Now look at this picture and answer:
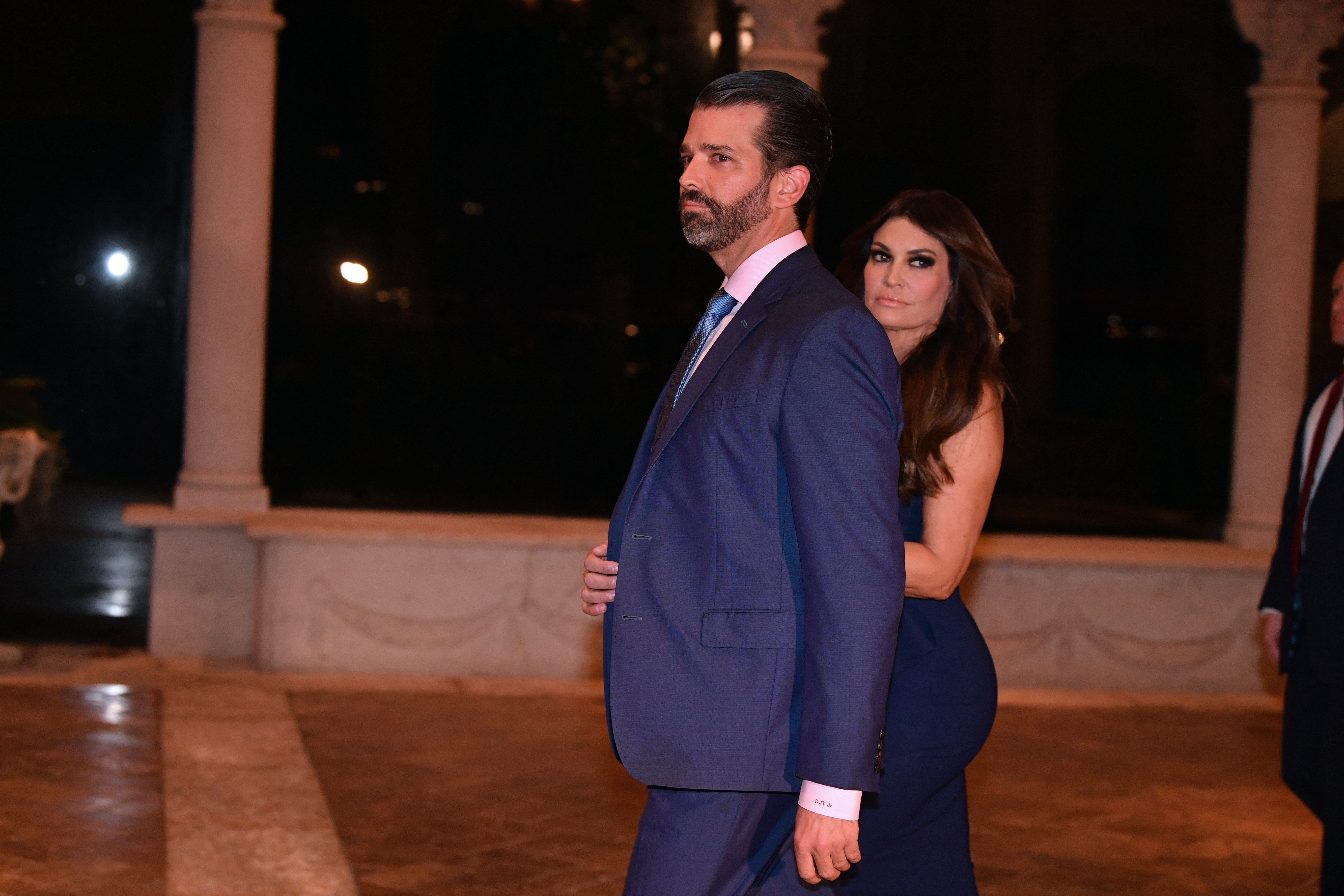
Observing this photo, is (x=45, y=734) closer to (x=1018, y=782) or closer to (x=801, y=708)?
(x=1018, y=782)

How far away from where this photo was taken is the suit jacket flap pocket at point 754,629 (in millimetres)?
1939

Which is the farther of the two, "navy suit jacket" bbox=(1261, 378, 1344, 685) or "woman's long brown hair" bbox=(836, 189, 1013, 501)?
"navy suit jacket" bbox=(1261, 378, 1344, 685)

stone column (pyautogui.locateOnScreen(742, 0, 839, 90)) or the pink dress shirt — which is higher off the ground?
stone column (pyautogui.locateOnScreen(742, 0, 839, 90))

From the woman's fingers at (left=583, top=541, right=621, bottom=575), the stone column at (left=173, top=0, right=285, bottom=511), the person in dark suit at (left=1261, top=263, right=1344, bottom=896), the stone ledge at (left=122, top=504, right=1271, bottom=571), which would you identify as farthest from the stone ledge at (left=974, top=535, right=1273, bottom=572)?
the woman's fingers at (left=583, top=541, right=621, bottom=575)

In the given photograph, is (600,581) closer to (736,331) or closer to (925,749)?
(736,331)

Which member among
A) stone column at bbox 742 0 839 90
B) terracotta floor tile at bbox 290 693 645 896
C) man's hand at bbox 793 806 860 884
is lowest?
terracotta floor tile at bbox 290 693 645 896

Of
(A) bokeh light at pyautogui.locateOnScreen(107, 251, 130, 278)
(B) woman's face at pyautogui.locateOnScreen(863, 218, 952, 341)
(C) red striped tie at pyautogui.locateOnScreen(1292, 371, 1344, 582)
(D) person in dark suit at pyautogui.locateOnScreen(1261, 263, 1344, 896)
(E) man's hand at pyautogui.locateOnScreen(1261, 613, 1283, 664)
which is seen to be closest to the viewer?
(B) woman's face at pyautogui.locateOnScreen(863, 218, 952, 341)

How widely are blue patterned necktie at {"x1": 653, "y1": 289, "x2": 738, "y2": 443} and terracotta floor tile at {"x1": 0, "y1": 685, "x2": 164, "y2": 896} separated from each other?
7.70 ft

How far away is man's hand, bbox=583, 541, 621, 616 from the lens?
2.14 m

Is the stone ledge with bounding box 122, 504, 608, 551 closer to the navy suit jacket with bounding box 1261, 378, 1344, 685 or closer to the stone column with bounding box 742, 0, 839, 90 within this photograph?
the stone column with bounding box 742, 0, 839, 90

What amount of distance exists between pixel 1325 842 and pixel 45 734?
4049 mm

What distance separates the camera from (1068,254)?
7586 mm

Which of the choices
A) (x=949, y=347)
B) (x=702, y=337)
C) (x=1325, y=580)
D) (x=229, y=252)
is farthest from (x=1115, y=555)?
(x=702, y=337)

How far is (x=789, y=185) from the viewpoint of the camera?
2.09 metres
